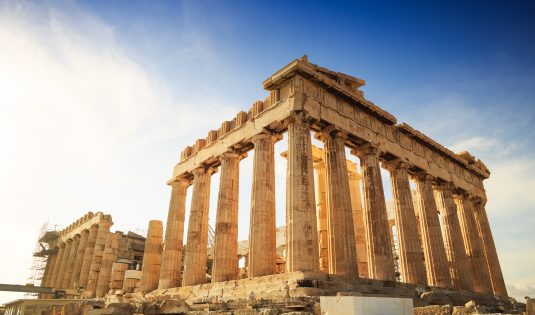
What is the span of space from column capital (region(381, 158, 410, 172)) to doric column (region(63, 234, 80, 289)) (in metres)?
33.5

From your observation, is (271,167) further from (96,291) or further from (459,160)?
(96,291)

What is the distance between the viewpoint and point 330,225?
17.1m

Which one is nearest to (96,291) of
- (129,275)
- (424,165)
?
(129,275)

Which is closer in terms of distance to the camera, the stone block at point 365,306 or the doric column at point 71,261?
the stone block at point 365,306

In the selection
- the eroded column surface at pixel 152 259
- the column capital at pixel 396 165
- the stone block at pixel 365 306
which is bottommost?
the stone block at pixel 365 306

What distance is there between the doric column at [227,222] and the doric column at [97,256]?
66.8ft

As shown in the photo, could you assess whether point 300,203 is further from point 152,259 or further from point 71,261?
point 71,261

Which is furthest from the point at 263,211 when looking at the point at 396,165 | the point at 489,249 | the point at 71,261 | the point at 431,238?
the point at 71,261

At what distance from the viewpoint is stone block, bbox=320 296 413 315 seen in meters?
6.40

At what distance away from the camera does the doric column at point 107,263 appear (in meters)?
33.0

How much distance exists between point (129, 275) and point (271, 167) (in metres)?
15.1

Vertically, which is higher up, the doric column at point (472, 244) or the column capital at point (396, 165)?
the column capital at point (396, 165)

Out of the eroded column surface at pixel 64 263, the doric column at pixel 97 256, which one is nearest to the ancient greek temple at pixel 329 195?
the doric column at pixel 97 256

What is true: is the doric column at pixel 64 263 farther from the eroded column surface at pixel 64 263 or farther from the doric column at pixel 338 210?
the doric column at pixel 338 210
